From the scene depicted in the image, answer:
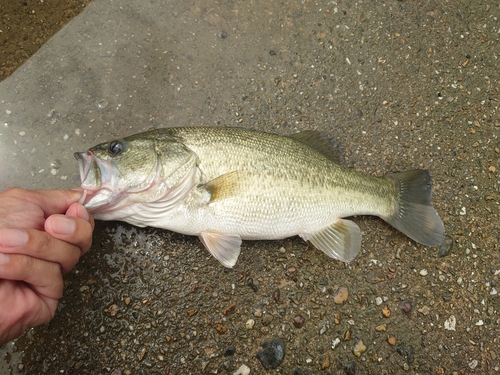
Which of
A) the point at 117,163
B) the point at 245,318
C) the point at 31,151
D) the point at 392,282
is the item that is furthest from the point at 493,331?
the point at 31,151

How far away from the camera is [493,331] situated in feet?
9.04

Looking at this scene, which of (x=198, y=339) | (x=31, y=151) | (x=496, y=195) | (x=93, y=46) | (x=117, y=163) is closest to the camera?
(x=117, y=163)

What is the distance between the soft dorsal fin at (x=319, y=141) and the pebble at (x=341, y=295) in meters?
0.88

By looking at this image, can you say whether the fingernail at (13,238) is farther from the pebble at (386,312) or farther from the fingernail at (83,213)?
the pebble at (386,312)

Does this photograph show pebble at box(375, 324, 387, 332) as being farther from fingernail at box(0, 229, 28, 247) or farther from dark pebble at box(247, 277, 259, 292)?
fingernail at box(0, 229, 28, 247)

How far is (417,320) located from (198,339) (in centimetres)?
150

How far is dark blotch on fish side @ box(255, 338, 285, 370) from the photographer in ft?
7.98

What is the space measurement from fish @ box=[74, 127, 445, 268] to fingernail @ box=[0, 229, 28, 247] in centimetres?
42

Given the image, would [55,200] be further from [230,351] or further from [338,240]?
[338,240]

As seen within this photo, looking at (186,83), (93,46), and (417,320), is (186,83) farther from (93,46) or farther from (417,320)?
(417,320)

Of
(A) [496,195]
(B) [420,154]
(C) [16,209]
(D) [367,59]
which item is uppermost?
(D) [367,59]

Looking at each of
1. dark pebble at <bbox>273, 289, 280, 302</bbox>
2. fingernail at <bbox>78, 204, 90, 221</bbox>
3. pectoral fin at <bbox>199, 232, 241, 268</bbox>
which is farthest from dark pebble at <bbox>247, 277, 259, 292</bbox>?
fingernail at <bbox>78, 204, 90, 221</bbox>

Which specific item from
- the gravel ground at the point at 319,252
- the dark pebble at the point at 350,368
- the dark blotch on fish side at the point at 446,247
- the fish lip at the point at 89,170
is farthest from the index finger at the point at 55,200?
the dark blotch on fish side at the point at 446,247

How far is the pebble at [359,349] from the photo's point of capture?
8.36 feet
